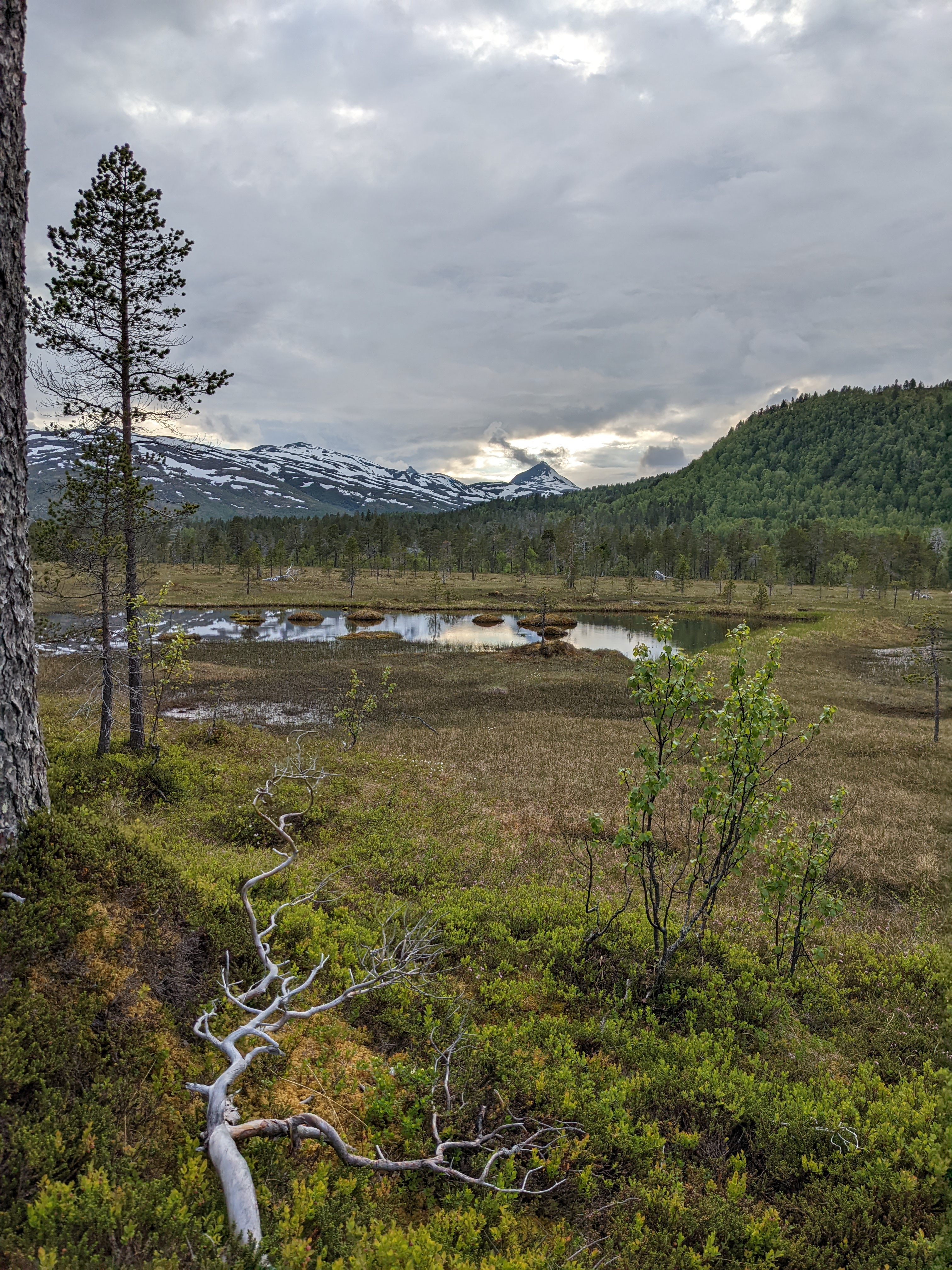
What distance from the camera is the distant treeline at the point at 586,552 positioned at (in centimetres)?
11600

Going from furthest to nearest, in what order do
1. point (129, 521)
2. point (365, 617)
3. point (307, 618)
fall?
1. point (365, 617)
2. point (307, 618)
3. point (129, 521)

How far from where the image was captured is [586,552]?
14962cm

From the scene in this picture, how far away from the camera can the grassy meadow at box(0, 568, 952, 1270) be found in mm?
4223

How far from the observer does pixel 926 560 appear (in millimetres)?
112312

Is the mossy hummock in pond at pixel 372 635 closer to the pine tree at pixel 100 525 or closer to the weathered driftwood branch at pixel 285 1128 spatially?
the pine tree at pixel 100 525

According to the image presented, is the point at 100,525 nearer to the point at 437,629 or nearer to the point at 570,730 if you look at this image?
the point at 570,730

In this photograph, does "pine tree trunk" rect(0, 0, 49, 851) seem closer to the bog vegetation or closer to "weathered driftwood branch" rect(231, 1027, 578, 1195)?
the bog vegetation

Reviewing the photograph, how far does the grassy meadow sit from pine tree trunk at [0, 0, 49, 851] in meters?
0.78

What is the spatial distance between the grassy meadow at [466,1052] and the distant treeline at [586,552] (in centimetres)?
9942

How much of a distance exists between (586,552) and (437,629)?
90169 mm

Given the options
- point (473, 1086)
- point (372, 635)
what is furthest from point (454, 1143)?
point (372, 635)

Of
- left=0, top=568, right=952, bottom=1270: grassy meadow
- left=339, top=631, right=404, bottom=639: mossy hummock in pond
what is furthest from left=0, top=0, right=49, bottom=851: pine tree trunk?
left=339, top=631, right=404, bottom=639: mossy hummock in pond

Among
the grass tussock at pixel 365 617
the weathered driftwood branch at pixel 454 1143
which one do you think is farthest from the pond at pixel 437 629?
the weathered driftwood branch at pixel 454 1143

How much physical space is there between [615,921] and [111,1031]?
7846mm
